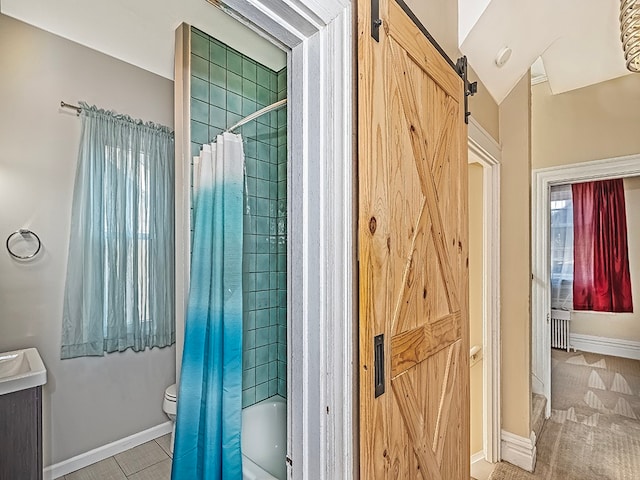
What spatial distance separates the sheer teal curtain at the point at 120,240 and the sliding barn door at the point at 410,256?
6.55 feet

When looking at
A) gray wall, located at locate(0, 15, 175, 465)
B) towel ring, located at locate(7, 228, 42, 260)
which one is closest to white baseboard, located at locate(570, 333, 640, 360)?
gray wall, located at locate(0, 15, 175, 465)

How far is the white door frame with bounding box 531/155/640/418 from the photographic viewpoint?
300cm

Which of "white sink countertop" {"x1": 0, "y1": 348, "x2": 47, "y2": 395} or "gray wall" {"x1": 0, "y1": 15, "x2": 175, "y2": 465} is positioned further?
"gray wall" {"x1": 0, "y1": 15, "x2": 175, "y2": 465}

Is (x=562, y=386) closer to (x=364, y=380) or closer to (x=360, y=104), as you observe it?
(x=364, y=380)

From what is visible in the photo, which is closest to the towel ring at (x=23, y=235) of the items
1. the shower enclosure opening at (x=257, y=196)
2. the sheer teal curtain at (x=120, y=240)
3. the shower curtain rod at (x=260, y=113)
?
the sheer teal curtain at (x=120, y=240)

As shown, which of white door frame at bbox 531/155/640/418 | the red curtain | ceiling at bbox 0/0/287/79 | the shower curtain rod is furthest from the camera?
the red curtain

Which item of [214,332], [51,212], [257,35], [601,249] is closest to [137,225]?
[51,212]

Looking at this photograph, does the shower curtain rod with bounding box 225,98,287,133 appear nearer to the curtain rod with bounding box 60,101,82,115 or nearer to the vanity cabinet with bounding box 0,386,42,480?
the curtain rod with bounding box 60,101,82,115

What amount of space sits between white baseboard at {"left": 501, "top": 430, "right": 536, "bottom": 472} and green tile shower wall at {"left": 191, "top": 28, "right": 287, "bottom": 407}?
5.25 ft

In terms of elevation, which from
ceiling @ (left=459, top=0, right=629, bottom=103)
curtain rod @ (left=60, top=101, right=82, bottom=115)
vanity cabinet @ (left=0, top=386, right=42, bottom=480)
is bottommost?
vanity cabinet @ (left=0, top=386, right=42, bottom=480)

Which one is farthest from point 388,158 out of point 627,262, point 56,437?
point 627,262

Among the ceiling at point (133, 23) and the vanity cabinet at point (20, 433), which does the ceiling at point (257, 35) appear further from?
the vanity cabinet at point (20, 433)

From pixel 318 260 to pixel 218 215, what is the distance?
0.96m

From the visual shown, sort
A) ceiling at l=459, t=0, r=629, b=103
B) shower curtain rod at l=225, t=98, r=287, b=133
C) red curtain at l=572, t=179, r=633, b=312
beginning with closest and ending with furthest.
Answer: ceiling at l=459, t=0, r=629, b=103
shower curtain rod at l=225, t=98, r=287, b=133
red curtain at l=572, t=179, r=633, b=312
